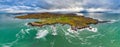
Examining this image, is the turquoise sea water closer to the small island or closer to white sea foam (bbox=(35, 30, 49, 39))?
white sea foam (bbox=(35, 30, 49, 39))

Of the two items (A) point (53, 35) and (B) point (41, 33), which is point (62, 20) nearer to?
(A) point (53, 35)

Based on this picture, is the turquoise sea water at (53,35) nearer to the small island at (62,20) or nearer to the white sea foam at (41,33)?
the white sea foam at (41,33)

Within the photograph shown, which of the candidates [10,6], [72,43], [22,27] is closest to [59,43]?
[72,43]

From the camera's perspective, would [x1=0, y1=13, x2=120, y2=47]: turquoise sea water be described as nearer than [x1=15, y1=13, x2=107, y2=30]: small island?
Yes

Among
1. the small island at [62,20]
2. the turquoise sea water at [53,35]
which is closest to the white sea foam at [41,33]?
the turquoise sea water at [53,35]

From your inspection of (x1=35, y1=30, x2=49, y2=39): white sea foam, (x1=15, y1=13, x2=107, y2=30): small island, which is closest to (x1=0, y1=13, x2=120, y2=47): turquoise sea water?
(x1=35, y1=30, x2=49, y2=39): white sea foam

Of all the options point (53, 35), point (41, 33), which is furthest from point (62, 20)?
point (41, 33)

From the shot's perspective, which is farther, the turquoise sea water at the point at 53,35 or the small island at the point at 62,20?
the small island at the point at 62,20

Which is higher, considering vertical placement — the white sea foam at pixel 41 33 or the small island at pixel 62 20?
the small island at pixel 62 20
